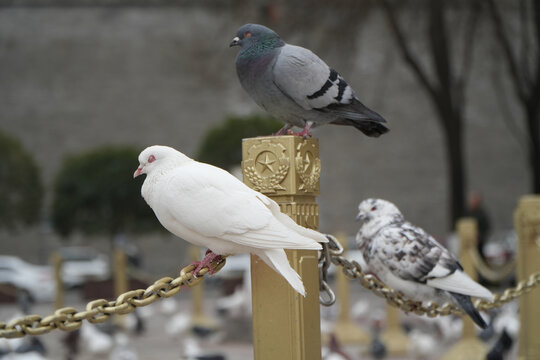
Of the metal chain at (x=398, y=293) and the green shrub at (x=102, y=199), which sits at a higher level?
the green shrub at (x=102, y=199)

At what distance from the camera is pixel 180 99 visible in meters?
25.3

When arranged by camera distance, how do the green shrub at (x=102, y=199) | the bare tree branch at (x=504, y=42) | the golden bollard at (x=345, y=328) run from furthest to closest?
the green shrub at (x=102, y=199)
the bare tree branch at (x=504, y=42)
the golden bollard at (x=345, y=328)

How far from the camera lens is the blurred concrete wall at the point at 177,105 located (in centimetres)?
2448

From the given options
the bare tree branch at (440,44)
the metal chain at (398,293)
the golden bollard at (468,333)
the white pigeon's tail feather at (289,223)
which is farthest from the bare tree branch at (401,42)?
the white pigeon's tail feather at (289,223)

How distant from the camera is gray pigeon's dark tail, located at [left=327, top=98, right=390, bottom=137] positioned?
3123 millimetres

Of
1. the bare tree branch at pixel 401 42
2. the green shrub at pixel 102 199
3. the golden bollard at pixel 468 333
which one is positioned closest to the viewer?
the golden bollard at pixel 468 333

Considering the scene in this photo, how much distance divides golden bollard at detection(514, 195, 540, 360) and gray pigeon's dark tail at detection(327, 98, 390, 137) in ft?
7.49

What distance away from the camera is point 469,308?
3.74 m

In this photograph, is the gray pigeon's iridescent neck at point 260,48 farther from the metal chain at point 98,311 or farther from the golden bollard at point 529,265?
the golden bollard at point 529,265

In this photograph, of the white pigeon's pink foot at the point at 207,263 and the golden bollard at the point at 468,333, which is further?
the golden bollard at the point at 468,333

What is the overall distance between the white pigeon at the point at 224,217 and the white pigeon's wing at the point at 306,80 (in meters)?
0.47

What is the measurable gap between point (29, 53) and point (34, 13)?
112 cm

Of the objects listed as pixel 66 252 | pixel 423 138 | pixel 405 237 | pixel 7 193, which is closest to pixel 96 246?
pixel 66 252

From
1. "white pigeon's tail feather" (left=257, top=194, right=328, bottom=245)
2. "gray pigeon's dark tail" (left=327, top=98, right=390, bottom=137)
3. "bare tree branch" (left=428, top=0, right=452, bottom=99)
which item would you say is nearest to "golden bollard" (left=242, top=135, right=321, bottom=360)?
"white pigeon's tail feather" (left=257, top=194, right=328, bottom=245)
